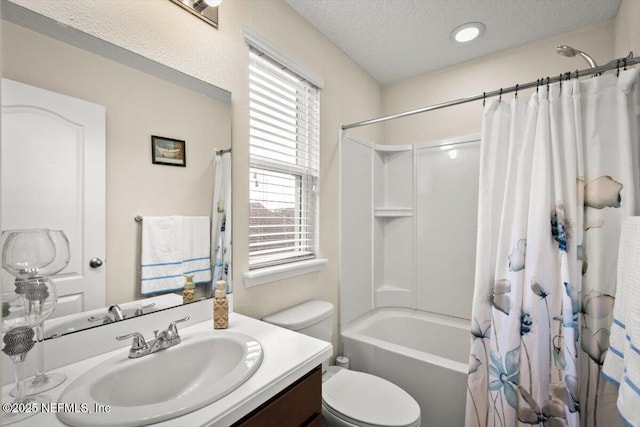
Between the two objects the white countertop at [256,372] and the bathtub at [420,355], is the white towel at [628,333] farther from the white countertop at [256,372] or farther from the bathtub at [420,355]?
the white countertop at [256,372]

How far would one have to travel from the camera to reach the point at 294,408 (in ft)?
3.42

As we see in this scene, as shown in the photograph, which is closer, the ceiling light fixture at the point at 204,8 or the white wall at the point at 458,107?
the ceiling light fixture at the point at 204,8

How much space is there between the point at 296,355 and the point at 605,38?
8.56ft

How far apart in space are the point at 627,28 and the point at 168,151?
2.38 m

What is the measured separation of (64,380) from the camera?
0.93 meters

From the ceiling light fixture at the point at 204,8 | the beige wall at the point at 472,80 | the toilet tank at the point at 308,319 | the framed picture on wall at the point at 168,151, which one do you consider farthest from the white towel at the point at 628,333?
the ceiling light fixture at the point at 204,8

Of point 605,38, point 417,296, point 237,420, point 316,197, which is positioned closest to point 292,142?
point 316,197

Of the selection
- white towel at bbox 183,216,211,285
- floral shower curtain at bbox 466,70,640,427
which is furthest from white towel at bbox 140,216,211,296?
floral shower curtain at bbox 466,70,640,427

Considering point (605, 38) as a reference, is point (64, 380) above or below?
below

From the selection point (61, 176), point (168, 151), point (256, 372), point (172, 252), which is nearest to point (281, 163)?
point (168, 151)

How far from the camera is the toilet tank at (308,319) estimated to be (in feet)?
5.30

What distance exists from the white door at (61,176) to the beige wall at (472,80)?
2.29 m

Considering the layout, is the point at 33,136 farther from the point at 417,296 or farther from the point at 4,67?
the point at 417,296

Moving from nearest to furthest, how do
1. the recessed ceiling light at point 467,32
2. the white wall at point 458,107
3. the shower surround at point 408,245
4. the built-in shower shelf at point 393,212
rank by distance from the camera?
the recessed ceiling light at point 467,32 → the white wall at point 458,107 → the shower surround at point 408,245 → the built-in shower shelf at point 393,212
